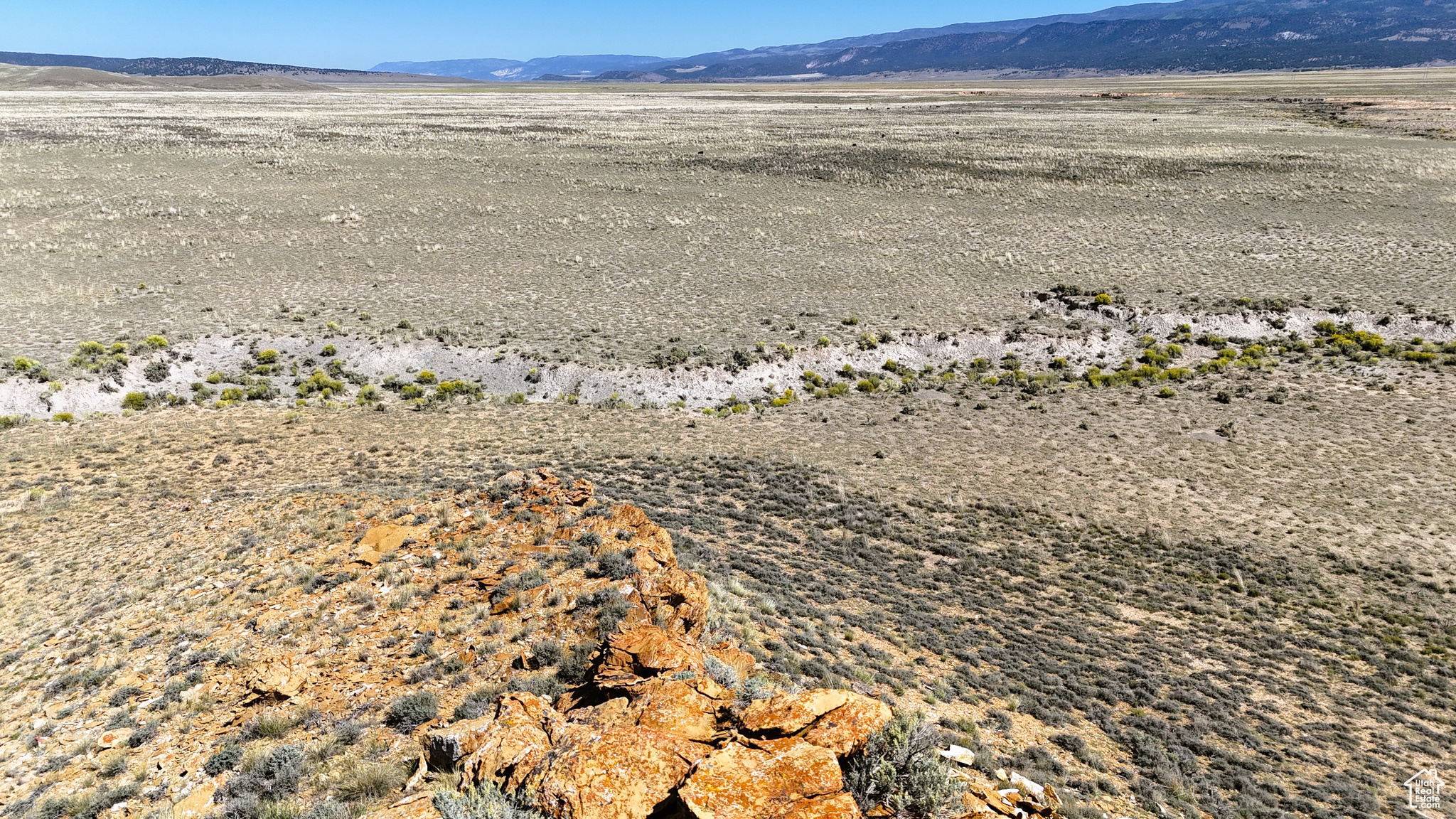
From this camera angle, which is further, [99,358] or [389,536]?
[99,358]

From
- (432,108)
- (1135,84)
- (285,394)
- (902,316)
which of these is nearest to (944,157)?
(902,316)

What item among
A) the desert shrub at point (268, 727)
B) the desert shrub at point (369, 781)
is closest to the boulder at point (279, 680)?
the desert shrub at point (268, 727)

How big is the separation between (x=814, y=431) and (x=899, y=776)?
53.9 feet

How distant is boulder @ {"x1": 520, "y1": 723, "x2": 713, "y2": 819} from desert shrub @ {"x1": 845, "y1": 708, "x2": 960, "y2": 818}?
4.42 feet

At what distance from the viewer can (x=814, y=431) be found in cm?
2220

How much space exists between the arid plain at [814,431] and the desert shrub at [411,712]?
0.13 metres

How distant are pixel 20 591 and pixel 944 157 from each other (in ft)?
204

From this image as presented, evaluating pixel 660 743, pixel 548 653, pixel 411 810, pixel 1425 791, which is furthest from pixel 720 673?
pixel 1425 791

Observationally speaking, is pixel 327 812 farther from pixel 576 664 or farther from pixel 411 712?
pixel 576 664

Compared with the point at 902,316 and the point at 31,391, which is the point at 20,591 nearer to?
the point at 31,391

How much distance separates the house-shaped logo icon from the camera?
8.88 meters

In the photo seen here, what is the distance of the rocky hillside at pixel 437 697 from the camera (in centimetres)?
582

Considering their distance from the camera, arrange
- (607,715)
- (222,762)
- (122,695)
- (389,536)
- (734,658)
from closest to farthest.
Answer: (607,715) → (222,762) → (122,695) → (734,658) → (389,536)

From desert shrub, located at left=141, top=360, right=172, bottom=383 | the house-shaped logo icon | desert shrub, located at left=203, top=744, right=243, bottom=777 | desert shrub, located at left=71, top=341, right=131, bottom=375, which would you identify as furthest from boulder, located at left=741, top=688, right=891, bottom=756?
desert shrub, located at left=71, top=341, right=131, bottom=375
